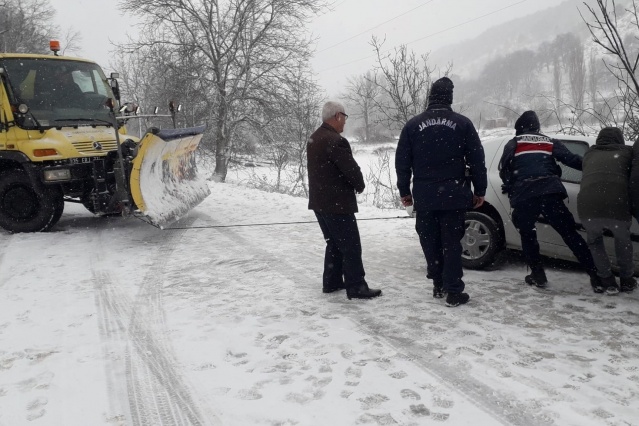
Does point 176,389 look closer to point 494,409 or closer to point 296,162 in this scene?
point 494,409

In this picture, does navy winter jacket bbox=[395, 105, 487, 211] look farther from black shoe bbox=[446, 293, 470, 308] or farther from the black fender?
the black fender

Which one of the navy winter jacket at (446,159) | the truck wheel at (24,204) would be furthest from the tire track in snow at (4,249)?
the navy winter jacket at (446,159)

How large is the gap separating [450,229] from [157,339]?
8.60 feet

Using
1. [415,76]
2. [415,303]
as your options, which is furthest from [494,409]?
[415,76]

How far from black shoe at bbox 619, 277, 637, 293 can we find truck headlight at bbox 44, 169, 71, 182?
A: 7132 mm

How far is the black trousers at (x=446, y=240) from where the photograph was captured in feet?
14.1

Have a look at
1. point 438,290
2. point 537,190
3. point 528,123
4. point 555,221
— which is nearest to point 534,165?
point 537,190

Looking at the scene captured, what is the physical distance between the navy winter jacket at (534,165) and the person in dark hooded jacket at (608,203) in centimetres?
22

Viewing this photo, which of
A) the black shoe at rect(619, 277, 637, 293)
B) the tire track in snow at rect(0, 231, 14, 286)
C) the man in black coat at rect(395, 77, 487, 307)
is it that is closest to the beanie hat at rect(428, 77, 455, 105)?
the man in black coat at rect(395, 77, 487, 307)

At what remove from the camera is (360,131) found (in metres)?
68.1

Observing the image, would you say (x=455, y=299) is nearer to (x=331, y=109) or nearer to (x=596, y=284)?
(x=596, y=284)

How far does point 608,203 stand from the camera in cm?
436

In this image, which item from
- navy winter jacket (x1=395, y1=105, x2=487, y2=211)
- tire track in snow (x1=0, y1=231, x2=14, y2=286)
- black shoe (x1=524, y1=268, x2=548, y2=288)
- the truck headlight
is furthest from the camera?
the truck headlight

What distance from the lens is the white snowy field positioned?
2.78m
